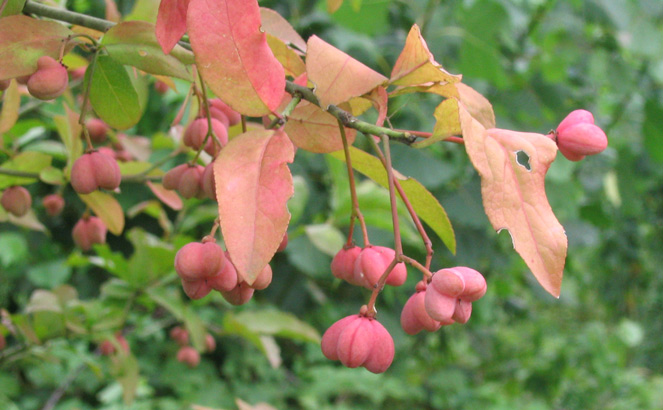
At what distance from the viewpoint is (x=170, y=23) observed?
1.37ft

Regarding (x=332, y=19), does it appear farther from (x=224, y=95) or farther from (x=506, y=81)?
(x=224, y=95)

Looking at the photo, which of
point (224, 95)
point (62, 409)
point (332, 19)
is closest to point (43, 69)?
Answer: point (224, 95)

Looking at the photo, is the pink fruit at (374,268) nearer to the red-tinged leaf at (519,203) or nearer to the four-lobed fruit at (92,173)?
the red-tinged leaf at (519,203)

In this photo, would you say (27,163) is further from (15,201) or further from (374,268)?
(374,268)

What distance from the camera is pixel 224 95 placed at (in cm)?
40

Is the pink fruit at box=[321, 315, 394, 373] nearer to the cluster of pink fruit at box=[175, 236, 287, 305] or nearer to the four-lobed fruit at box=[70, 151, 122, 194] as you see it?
the cluster of pink fruit at box=[175, 236, 287, 305]

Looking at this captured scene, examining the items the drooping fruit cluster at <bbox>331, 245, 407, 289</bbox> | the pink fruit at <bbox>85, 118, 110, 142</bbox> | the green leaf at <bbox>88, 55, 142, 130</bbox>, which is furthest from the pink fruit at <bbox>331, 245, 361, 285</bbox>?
the pink fruit at <bbox>85, 118, 110, 142</bbox>

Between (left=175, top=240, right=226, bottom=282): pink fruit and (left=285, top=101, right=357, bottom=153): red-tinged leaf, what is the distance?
101 millimetres

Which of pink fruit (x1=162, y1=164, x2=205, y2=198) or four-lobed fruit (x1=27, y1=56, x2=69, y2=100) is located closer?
four-lobed fruit (x1=27, y1=56, x2=69, y2=100)

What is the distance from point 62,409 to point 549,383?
213 cm

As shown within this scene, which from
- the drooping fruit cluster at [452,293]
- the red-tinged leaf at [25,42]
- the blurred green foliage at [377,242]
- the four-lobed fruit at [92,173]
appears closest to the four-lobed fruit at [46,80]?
the red-tinged leaf at [25,42]

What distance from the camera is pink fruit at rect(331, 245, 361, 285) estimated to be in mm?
538

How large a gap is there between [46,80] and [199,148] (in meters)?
0.15

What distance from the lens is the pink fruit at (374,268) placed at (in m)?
0.50
